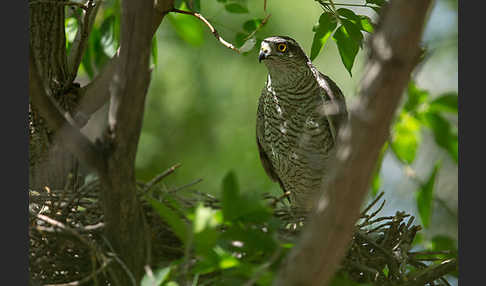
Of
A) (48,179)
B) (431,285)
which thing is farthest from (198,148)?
(431,285)

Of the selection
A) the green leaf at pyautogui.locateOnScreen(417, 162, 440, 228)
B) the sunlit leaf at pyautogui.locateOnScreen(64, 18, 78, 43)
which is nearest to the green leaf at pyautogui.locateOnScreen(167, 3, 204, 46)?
the sunlit leaf at pyautogui.locateOnScreen(64, 18, 78, 43)

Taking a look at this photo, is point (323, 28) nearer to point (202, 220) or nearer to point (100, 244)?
point (202, 220)

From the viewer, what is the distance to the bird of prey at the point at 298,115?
418cm

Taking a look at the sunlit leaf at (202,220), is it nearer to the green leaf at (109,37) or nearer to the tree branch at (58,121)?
the tree branch at (58,121)

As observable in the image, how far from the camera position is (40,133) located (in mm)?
3375

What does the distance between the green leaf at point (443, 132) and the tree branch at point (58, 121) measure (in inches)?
96.0

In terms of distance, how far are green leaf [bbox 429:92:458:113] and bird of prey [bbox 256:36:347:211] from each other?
60cm

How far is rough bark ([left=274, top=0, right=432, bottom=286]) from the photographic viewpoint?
1.74 meters

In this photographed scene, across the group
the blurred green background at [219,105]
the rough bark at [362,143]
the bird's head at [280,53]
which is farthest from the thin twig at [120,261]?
the blurred green background at [219,105]

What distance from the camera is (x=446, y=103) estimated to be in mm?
3809

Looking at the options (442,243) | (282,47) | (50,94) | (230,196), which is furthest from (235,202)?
(442,243)

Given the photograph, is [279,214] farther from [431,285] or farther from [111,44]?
[111,44]

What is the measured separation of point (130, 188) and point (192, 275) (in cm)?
42

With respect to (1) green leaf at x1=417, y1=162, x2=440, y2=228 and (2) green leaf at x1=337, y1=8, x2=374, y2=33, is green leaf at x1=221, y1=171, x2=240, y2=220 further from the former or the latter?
(1) green leaf at x1=417, y1=162, x2=440, y2=228
